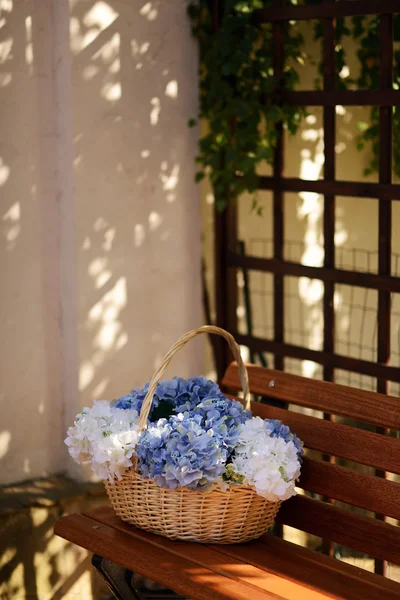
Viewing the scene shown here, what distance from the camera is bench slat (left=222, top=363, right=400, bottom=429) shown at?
240cm

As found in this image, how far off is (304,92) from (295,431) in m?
1.30

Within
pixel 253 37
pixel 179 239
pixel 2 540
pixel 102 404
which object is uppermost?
pixel 253 37

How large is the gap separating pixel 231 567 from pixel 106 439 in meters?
0.43

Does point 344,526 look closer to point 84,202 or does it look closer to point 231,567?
point 231,567

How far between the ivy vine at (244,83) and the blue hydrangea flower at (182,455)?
1423 mm

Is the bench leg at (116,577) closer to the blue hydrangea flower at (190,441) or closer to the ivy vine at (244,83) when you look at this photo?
the blue hydrangea flower at (190,441)

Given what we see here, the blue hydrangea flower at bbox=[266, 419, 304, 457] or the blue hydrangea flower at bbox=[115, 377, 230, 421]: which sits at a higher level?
the blue hydrangea flower at bbox=[115, 377, 230, 421]

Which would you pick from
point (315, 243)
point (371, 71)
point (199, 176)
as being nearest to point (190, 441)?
point (199, 176)

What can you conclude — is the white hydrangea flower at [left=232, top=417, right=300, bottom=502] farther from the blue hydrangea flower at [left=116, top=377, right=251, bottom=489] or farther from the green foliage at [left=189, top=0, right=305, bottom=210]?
the green foliage at [left=189, top=0, right=305, bottom=210]

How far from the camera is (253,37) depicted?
3.31m

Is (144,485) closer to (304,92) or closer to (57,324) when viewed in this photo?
(57,324)

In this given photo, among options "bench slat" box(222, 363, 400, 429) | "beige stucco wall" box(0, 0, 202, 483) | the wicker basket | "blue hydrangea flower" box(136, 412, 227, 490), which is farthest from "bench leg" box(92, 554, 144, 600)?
"beige stucco wall" box(0, 0, 202, 483)

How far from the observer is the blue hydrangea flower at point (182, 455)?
2.11m

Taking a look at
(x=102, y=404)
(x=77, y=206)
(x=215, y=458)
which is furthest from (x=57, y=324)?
(x=215, y=458)
